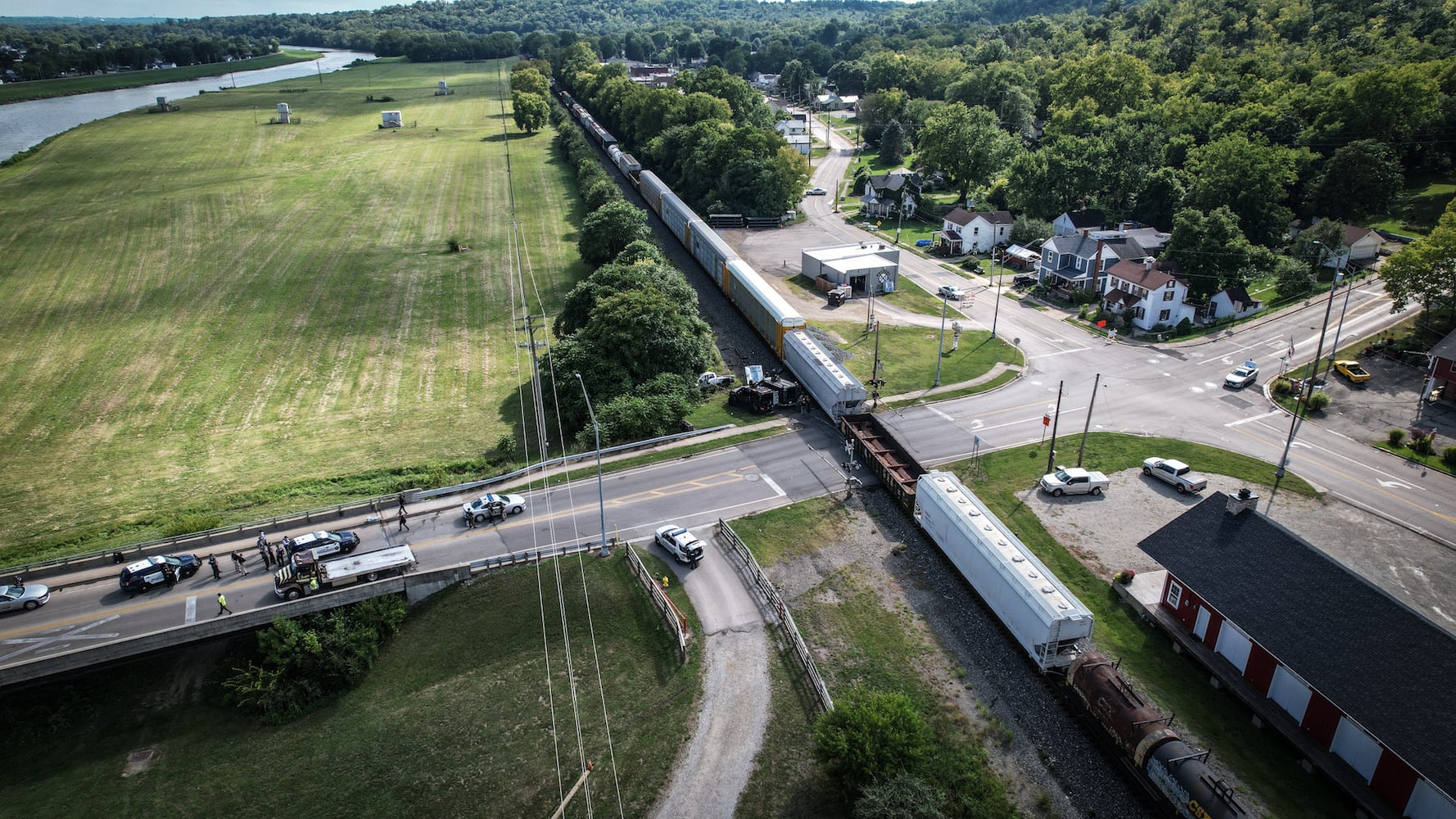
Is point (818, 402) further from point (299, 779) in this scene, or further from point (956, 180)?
point (956, 180)

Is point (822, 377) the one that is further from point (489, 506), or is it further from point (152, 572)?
point (152, 572)

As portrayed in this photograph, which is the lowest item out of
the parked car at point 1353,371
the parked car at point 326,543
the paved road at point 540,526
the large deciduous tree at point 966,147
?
the paved road at point 540,526

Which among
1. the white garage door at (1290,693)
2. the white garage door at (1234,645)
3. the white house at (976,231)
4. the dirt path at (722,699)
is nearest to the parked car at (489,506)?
the dirt path at (722,699)

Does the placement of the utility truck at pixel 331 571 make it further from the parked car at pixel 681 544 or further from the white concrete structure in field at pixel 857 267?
the white concrete structure in field at pixel 857 267

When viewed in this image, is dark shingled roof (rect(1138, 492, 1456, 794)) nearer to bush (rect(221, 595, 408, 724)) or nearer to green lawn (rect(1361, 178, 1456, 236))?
bush (rect(221, 595, 408, 724))

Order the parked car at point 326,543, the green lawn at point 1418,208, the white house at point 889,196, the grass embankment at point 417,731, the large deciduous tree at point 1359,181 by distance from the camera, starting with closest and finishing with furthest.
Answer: the grass embankment at point 417,731
the parked car at point 326,543
the large deciduous tree at point 1359,181
the green lawn at point 1418,208
the white house at point 889,196

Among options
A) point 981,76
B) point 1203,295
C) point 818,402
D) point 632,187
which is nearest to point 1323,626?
point 818,402
